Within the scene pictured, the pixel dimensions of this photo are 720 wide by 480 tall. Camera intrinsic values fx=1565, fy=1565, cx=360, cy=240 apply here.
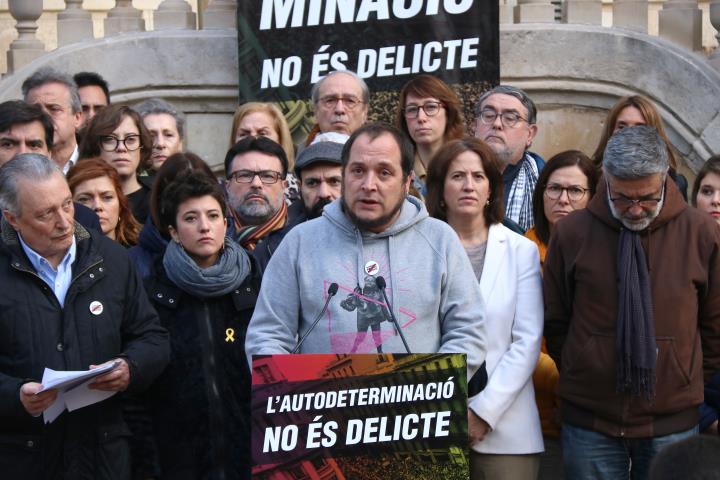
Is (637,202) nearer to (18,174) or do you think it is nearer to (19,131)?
(18,174)

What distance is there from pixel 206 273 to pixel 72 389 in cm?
73

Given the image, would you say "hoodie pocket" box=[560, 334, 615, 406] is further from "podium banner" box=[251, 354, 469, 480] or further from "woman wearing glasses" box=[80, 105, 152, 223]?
"woman wearing glasses" box=[80, 105, 152, 223]

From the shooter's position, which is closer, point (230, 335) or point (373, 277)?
point (373, 277)

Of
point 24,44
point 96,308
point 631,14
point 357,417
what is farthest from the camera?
point 24,44

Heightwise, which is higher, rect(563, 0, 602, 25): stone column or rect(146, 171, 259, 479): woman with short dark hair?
rect(563, 0, 602, 25): stone column

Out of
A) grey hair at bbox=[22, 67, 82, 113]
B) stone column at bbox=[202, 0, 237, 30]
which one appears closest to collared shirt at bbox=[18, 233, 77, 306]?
grey hair at bbox=[22, 67, 82, 113]

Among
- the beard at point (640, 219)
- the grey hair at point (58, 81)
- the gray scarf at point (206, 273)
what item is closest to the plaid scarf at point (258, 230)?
the gray scarf at point (206, 273)

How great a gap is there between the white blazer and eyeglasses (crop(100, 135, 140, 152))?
83.1 inches

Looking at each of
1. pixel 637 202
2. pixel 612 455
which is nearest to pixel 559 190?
pixel 637 202

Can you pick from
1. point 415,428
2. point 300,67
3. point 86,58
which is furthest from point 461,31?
point 415,428

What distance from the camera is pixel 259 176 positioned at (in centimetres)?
684

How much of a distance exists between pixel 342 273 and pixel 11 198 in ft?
4.33

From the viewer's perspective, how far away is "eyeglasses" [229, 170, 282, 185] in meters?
6.85

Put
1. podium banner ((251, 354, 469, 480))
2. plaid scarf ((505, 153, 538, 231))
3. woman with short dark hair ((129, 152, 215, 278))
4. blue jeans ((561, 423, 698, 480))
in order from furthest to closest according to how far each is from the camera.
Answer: plaid scarf ((505, 153, 538, 231)), woman with short dark hair ((129, 152, 215, 278)), blue jeans ((561, 423, 698, 480)), podium banner ((251, 354, 469, 480))
